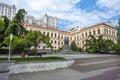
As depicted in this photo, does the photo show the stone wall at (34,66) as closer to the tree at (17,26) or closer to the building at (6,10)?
the tree at (17,26)

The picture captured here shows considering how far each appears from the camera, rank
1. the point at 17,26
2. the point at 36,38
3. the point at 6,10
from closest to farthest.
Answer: the point at 36,38 < the point at 17,26 < the point at 6,10

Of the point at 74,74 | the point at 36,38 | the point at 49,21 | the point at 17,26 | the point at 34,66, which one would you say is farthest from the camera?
the point at 49,21

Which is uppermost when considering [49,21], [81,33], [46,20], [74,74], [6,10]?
[6,10]

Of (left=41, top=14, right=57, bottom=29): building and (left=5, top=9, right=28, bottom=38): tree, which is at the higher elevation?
(left=41, top=14, right=57, bottom=29): building

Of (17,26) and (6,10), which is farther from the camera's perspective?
(6,10)

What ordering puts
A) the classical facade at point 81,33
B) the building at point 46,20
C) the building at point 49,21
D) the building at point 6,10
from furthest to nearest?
the building at point 49,21
the building at point 46,20
the building at point 6,10
the classical facade at point 81,33

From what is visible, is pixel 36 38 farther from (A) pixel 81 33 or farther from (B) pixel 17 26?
(A) pixel 81 33

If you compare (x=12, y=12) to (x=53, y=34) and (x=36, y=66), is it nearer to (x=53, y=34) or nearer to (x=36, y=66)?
(x=53, y=34)

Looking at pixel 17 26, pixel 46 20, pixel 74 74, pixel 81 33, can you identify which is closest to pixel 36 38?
pixel 17 26

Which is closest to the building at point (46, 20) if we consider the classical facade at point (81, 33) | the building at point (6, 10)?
the building at point (6, 10)

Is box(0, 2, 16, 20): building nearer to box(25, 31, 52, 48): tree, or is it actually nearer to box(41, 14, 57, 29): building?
Answer: box(41, 14, 57, 29): building

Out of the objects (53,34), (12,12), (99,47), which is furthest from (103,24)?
(12,12)


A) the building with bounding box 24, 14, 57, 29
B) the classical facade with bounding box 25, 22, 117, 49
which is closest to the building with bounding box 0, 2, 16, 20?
the building with bounding box 24, 14, 57, 29

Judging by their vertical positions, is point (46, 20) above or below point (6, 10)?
below
